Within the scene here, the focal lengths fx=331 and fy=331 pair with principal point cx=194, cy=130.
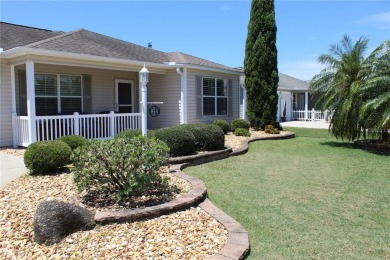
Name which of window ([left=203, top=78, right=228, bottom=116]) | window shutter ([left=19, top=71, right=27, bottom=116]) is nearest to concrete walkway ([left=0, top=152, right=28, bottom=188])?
window shutter ([left=19, top=71, right=27, bottom=116])

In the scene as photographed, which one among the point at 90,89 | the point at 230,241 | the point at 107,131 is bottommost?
the point at 230,241

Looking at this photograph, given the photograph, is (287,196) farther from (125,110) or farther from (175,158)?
(125,110)

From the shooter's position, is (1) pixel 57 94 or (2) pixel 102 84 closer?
(1) pixel 57 94

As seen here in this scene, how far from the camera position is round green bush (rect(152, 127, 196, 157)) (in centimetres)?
786

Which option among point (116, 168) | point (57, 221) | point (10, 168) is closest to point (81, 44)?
point (10, 168)

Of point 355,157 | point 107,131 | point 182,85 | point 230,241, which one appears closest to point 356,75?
point 355,157

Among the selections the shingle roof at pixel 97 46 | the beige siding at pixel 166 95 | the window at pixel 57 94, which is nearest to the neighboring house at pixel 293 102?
the beige siding at pixel 166 95

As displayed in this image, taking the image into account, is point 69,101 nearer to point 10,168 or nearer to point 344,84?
point 10,168

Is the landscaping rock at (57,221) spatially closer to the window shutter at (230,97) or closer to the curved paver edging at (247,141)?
the curved paver edging at (247,141)

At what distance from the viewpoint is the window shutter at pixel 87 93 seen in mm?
12094

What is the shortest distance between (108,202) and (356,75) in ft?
31.8

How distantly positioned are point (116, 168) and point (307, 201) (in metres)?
3.02

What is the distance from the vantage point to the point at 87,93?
12172 mm

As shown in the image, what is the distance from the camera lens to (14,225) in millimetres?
4082
